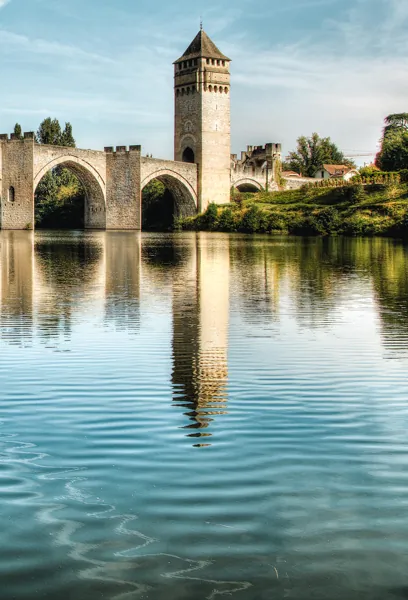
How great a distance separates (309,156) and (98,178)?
42.4 m

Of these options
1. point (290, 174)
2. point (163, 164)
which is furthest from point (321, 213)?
point (290, 174)

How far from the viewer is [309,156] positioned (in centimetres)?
9069

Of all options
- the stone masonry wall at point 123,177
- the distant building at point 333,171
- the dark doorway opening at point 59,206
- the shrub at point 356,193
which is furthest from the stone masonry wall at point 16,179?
the distant building at point 333,171

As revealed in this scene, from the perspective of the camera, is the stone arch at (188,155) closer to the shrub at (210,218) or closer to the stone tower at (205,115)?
the stone tower at (205,115)

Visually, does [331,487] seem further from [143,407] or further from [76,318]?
[76,318]

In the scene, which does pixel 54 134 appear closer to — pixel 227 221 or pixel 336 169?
pixel 227 221

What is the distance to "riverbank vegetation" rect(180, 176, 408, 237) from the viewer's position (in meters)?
46.7

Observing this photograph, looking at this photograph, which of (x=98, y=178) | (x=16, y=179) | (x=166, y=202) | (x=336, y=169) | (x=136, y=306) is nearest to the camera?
(x=136, y=306)

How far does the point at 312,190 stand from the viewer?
5909cm

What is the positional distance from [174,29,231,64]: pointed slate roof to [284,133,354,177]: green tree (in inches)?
1230

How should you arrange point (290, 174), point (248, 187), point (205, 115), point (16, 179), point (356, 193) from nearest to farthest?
1. point (16, 179)
2. point (356, 193)
3. point (205, 115)
4. point (248, 187)
5. point (290, 174)

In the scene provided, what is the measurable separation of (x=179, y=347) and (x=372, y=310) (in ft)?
14.3

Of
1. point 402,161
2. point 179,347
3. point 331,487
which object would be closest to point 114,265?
point 179,347

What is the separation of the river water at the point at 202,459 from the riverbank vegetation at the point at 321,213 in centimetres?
3771
